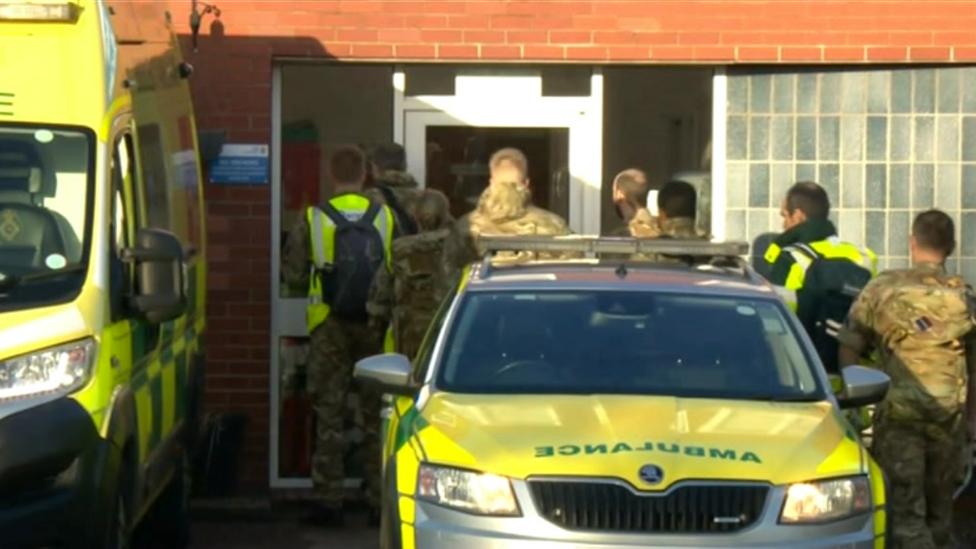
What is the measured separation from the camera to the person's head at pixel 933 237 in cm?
948

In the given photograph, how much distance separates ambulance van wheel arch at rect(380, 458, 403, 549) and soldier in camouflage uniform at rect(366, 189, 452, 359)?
3.53m

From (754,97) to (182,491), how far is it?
4.22 meters

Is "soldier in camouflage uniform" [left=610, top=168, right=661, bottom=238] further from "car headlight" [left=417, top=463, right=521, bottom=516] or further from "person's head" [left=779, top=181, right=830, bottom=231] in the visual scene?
"car headlight" [left=417, top=463, right=521, bottom=516]

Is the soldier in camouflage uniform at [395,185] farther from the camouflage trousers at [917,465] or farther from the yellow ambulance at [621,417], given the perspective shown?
the camouflage trousers at [917,465]

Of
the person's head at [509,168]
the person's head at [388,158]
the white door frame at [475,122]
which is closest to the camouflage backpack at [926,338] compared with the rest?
the person's head at [509,168]

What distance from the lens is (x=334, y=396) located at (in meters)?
11.3

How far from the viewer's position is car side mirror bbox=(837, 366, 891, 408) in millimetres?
7660

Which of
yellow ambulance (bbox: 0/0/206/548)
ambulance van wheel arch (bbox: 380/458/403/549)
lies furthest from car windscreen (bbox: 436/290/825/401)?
yellow ambulance (bbox: 0/0/206/548)

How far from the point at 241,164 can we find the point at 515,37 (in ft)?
5.85

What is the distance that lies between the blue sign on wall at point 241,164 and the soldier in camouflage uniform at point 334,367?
508mm

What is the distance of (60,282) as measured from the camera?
24.3ft

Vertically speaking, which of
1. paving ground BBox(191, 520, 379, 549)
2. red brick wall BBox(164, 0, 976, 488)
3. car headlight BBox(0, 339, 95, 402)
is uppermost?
red brick wall BBox(164, 0, 976, 488)

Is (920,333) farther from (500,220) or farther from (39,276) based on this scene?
(39,276)

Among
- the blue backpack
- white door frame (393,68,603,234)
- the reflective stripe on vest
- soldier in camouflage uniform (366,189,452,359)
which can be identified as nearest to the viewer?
the reflective stripe on vest
